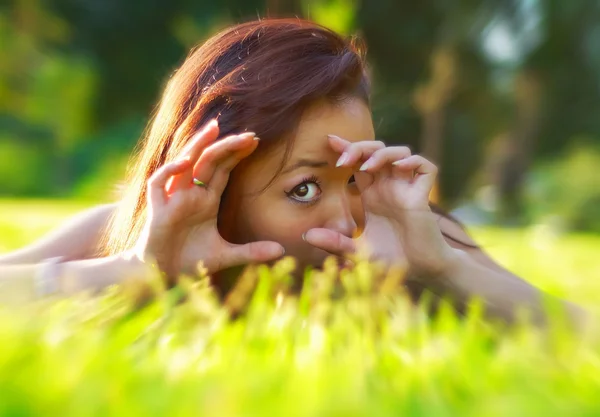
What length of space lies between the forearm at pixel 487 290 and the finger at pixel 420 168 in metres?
0.22

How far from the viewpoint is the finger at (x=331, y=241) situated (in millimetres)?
1904

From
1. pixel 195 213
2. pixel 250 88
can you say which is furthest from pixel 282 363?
pixel 250 88

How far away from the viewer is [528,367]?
98 cm

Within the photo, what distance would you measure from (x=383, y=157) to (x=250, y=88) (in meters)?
0.50

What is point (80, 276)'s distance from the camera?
1815 millimetres

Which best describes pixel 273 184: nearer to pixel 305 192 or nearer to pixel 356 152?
pixel 305 192

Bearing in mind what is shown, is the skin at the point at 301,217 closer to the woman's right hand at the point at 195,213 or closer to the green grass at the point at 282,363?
the woman's right hand at the point at 195,213

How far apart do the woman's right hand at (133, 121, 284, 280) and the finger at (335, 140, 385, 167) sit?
0.24 m

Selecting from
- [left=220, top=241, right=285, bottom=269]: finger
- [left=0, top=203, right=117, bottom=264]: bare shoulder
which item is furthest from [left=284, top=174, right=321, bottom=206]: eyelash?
[left=0, top=203, right=117, bottom=264]: bare shoulder

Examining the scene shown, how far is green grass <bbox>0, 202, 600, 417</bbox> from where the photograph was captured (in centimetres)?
81

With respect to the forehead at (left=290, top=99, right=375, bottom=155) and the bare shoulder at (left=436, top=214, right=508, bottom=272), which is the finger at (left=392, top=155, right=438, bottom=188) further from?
the bare shoulder at (left=436, top=214, right=508, bottom=272)

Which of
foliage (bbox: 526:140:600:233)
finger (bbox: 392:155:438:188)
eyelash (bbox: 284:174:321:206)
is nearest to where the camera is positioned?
finger (bbox: 392:155:438:188)

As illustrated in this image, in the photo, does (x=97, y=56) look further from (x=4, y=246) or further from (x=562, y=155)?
(x=4, y=246)

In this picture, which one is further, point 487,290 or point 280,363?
point 487,290
